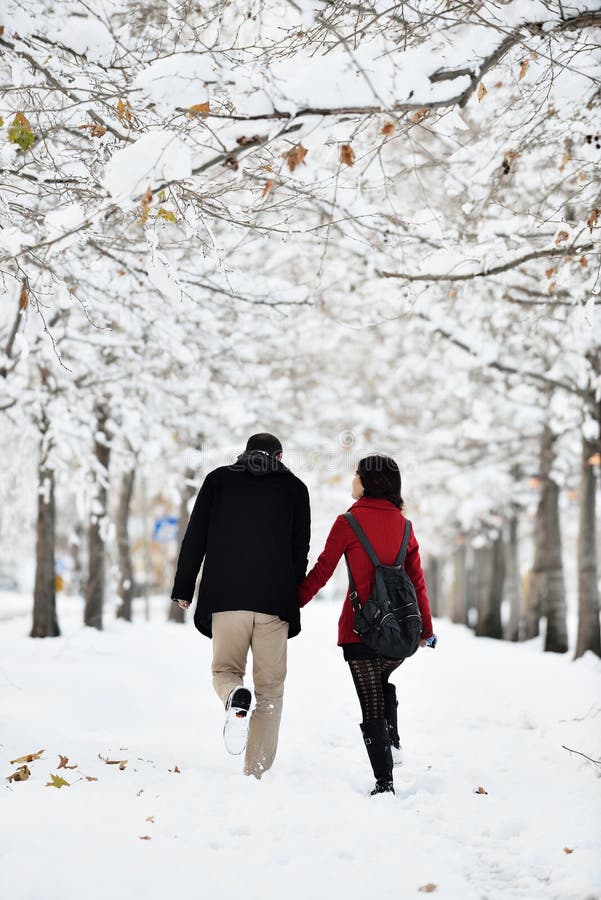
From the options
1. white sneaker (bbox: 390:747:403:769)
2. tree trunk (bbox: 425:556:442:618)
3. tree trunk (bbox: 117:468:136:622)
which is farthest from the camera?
tree trunk (bbox: 425:556:442:618)

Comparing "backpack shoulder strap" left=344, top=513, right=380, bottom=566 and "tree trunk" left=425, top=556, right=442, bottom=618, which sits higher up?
"backpack shoulder strap" left=344, top=513, right=380, bottom=566

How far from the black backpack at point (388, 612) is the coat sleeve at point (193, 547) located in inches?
34.0

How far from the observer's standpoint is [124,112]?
409 cm

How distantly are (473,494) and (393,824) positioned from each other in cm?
1420

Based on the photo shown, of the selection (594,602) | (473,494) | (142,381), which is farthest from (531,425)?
(142,381)

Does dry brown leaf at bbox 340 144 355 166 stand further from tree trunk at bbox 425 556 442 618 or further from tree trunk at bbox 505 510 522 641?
tree trunk at bbox 425 556 442 618

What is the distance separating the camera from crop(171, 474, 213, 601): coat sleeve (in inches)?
184

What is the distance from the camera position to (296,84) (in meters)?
3.44

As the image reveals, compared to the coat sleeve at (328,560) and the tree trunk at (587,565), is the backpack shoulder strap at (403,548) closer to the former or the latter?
the coat sleeve at (328,560)

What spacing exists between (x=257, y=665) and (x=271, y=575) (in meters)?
0.56

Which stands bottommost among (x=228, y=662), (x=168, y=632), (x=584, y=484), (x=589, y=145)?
(x=168, y=632)

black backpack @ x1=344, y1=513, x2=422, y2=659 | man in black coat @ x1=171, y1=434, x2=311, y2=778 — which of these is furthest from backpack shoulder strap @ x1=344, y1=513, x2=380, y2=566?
man in black coat @ x1=171, y1=434, x2=311, y2=778

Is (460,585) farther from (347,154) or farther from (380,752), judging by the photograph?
(347,154)

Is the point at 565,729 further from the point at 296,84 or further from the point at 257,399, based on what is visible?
the point at 257,399
